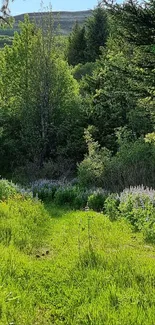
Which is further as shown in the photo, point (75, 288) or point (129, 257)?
→ point (129, 257)

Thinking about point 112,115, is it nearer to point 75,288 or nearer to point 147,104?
point 147,104

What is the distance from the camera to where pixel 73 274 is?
4.48 meters

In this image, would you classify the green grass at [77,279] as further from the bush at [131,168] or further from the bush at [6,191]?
the bush at [131,168]

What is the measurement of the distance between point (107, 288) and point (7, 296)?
3.50 feet

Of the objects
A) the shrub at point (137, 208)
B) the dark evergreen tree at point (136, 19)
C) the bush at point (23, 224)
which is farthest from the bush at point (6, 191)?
the dark evergreen tree at point (136, 19)

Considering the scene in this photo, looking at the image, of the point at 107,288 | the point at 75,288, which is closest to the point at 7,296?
the point at 75,288

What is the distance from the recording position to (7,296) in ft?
12.1

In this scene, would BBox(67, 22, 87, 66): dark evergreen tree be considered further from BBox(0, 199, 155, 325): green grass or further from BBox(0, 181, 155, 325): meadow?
BBox(0, 199, 155, 325): green grass

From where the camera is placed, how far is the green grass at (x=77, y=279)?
11.5 feet

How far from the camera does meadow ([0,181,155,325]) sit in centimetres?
352

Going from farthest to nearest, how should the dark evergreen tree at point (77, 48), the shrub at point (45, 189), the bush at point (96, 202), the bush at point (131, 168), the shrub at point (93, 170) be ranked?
1. the dark evergreen tree at point (77, 48)
2. the shrub at point (93, 170)
3. the shrub at point (45, 189)
4. the bush at point (131, 168)
5. the bush at point (96, 202)

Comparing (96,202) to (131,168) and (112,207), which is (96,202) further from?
(131,168)

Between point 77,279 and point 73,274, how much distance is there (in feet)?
0.46

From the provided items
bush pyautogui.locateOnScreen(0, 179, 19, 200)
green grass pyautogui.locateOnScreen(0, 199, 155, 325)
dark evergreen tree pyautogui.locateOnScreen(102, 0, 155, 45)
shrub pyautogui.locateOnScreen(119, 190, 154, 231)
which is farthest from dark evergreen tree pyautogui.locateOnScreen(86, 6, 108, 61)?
green grass pyautogui.locateOnScreen(0, 199, 155, 325)
